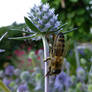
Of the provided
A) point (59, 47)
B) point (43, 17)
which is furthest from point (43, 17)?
point (59, 47)

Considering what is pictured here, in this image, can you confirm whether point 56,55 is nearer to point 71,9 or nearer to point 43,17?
point 43,17

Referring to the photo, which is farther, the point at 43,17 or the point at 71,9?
the point at 71,9

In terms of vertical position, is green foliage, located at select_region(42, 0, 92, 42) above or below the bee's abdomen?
above

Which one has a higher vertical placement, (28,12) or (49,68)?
(28,12)

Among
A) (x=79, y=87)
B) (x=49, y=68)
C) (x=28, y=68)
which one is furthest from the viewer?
(x=28, y=68)

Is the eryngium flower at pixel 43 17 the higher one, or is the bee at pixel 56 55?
the eryngium flower at pixel 43 17

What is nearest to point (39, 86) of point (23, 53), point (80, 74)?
point (80, 74)

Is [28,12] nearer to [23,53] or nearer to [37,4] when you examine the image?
[37,4]

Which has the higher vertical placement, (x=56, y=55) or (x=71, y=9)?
(x=71, y=9)
